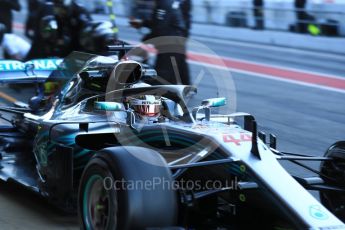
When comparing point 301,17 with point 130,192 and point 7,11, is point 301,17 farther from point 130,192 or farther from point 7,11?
point 130,192

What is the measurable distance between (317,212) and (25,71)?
184 inches

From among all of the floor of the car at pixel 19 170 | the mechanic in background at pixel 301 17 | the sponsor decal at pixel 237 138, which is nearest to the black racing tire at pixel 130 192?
the sponsor decal at pixel 237 138

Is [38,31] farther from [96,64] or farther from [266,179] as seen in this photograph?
[266,179]

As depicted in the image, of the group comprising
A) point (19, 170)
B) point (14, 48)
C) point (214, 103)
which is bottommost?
point (19, 170)

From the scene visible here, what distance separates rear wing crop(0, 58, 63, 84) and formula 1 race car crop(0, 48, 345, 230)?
133 centimetres

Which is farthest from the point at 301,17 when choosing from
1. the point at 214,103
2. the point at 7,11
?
the point at 214,103

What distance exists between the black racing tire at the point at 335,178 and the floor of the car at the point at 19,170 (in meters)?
2.32

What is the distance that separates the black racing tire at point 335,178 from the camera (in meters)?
4.64

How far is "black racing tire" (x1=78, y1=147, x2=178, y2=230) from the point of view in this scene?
374 cm

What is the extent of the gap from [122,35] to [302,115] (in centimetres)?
1142

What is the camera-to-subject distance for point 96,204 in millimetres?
4211

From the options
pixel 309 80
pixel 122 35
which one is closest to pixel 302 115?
pixel 309 80

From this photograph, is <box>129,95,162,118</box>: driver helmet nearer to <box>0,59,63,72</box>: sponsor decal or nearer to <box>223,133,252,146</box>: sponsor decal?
<box>223,133,252,146</box>: sponsor decal

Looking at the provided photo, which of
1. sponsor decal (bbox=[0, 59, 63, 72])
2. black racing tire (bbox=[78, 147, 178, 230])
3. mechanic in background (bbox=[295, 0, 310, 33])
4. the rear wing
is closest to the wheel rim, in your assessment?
black racing tire (bbox=[78, 147, 178, 230])
